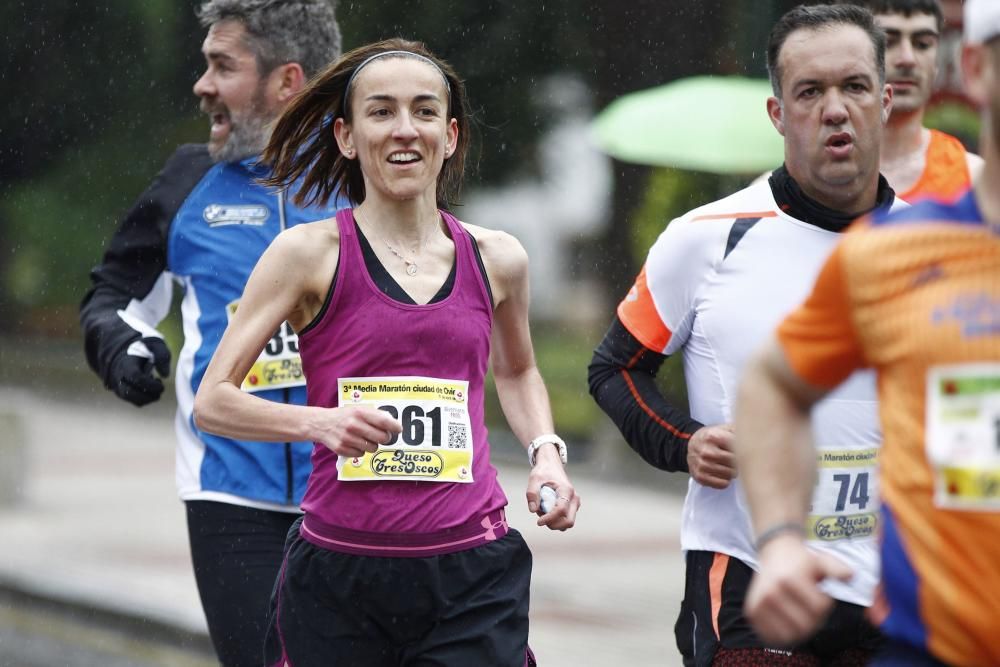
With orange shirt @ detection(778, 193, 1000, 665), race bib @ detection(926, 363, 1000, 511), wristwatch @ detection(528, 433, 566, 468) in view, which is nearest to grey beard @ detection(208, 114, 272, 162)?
wristwatch @ detection(528, 433, 566, 468)

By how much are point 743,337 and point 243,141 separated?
6.10ft

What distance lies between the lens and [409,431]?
13.3 feet

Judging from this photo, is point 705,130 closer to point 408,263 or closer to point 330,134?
point 330,134

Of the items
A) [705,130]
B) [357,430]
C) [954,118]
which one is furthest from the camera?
[954,118]

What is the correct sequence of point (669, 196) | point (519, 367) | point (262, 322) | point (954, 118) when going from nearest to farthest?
1. point (262, 322)
2. point (519, 367)
3. point (954, 118)
4. point (669, 196)

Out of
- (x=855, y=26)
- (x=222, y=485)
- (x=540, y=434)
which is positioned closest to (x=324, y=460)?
(x=540, y=434)

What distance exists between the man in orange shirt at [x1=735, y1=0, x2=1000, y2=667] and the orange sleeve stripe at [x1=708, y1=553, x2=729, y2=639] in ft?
4.44

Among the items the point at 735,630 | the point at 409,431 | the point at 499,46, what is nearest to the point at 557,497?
the point at 409,431

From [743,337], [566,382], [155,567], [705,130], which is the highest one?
[743,337]

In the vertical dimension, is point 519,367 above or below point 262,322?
below

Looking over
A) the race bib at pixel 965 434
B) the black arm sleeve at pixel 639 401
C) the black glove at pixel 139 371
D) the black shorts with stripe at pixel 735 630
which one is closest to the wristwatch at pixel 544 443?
the black arm sleeve at pixel 639 401

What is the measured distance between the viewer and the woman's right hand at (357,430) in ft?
12.3

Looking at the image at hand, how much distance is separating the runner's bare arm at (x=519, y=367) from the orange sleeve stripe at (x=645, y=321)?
0.25 m

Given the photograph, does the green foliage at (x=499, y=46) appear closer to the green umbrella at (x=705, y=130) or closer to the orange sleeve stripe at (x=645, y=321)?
the green umbrella at (x=705, y=130)
